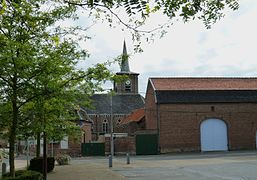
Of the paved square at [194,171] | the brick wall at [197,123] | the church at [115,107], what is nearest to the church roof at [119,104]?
the church at [115,107]

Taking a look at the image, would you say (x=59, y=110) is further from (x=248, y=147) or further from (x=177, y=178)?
(x=248, y=147)

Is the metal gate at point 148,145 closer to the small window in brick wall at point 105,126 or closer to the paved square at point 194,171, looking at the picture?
the paved square at point 194,171

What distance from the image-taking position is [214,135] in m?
46.4

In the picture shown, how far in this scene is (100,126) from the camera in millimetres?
77188

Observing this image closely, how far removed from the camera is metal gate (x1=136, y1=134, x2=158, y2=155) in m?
45.5

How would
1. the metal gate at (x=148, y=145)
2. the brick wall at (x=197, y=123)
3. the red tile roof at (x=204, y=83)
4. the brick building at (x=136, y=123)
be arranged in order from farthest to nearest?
the brick building at (x=136, y=123) → the red tile roof at (x=204, y=83) → the metal gate at (x=148, y=145) → the brick wall at (x=197, y=123)

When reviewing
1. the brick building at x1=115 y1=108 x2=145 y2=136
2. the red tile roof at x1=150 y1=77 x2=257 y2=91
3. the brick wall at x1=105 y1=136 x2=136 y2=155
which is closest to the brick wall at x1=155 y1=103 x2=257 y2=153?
the red tile roof at x1=150 y1=77 x2=257 y2=91

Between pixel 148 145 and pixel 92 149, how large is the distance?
6.69 metres

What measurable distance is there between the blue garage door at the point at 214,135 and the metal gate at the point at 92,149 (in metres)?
11.8

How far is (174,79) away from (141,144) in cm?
1015

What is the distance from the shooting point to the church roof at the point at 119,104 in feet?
256

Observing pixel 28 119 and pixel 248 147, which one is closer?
pixel 28 119

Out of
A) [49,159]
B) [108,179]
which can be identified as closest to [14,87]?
[108,179]

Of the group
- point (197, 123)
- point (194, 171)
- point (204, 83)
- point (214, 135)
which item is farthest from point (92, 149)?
point (194, 171)
